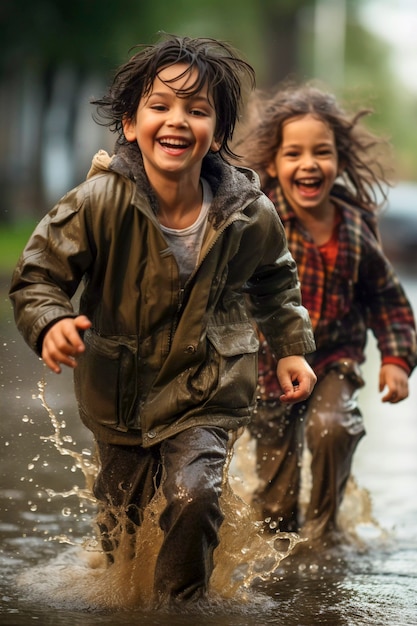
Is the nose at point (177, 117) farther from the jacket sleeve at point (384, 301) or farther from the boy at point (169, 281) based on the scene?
the jacket sleeve at point (384, 301)

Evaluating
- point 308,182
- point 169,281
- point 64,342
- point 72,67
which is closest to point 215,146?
point 169,281

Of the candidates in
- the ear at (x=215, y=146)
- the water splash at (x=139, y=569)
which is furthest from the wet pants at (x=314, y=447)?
the ear at (x=215, y=146)

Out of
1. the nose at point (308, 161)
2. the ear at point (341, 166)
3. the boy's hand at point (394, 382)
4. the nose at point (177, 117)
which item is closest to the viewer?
the nose at point (177, 117)

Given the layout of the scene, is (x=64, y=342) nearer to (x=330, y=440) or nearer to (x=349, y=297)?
(x=330, y=440)

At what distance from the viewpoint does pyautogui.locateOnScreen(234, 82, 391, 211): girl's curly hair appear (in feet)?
22.9

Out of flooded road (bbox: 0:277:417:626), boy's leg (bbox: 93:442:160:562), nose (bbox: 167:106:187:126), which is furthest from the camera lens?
boy's leg (bbox: 93:442:160:562)

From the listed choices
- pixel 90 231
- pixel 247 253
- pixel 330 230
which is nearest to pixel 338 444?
pixel 330 230

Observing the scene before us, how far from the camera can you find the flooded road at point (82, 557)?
518 centimetres

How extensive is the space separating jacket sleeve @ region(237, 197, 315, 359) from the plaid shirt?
1208 millimetres

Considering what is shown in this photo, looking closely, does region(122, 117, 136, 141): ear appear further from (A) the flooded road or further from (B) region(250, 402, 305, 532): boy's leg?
(B) region(250, 402, 305, 532): boy's leg

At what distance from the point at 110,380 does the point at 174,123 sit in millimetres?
852

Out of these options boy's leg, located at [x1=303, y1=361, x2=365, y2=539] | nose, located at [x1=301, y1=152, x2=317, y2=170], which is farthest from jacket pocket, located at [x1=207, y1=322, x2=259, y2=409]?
nose, located at [x1=301, y1=152, x2=317, y2=170]

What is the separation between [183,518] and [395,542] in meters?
2.24

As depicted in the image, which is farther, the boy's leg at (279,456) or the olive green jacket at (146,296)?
the boy's leg at (279,456)
